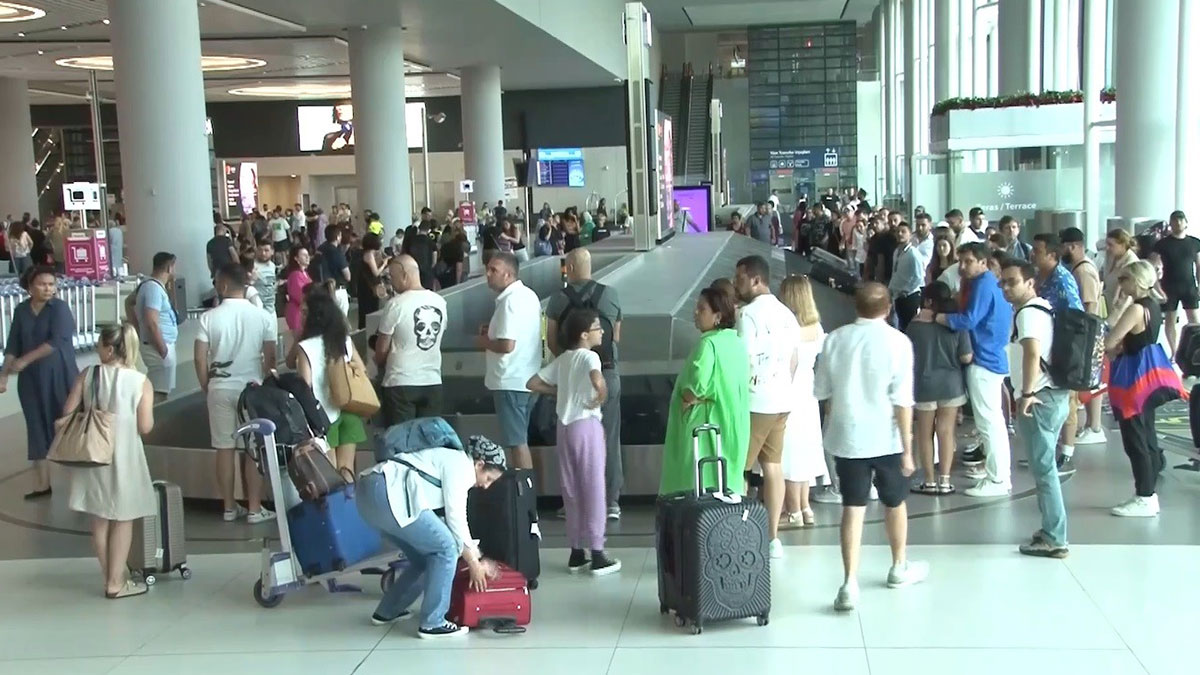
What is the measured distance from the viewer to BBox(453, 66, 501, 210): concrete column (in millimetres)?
34219

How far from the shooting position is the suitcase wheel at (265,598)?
21.9ft

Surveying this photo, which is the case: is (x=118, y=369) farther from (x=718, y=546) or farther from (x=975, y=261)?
(x=975, y=261)

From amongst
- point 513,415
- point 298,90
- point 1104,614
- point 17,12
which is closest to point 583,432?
point 513,415

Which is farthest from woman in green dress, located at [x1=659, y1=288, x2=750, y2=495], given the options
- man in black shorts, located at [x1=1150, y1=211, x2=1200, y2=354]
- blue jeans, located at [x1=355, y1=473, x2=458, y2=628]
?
man in black shorts, located at [x1=1150, y1=211, x2=1200, y2=354]

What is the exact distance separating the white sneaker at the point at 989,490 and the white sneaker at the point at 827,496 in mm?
861

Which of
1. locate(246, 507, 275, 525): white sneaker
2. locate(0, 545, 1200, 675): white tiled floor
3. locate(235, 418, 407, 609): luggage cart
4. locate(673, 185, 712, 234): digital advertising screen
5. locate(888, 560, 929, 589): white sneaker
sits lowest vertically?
locate(246, 507, 275, 525): white sneaker

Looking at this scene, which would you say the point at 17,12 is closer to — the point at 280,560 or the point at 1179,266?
the point at 1179,266

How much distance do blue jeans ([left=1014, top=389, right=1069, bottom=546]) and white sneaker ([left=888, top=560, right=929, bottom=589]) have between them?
2.80 feet

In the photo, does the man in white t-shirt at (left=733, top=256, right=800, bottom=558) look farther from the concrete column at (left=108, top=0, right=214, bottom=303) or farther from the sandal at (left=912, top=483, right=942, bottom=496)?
the concrete column at (left=108, top=0, right=214, bottom=303)

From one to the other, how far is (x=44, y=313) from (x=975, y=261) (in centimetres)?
640

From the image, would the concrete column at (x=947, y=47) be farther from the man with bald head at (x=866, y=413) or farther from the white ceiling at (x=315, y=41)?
the man with bald head at (x=866, y=413)

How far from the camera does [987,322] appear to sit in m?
8.56

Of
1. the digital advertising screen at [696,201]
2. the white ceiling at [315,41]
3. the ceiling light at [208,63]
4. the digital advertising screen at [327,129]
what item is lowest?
the digital advertising screen at [696,201]

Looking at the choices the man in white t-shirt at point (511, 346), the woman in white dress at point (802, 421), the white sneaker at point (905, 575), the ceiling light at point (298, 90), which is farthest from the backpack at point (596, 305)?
the ceiling light at point (298, 90)
